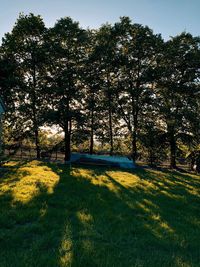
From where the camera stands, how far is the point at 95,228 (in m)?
7.49

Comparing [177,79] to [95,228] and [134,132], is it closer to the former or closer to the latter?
[134,132]

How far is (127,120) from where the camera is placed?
34438 mm

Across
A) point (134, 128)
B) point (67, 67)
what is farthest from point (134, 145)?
point (67, 67)

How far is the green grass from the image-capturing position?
18.4 feet

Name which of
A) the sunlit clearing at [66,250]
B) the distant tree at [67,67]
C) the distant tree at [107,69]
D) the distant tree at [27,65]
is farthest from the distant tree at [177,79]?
the sunlit clearing at [66,250]

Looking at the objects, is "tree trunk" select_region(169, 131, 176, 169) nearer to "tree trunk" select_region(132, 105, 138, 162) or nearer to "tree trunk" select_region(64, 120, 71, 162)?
"tree trunk" select_region(132, 105, 138, 162)

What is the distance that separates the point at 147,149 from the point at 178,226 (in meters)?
25.4

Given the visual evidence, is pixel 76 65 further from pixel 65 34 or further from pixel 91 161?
pixel 91 161

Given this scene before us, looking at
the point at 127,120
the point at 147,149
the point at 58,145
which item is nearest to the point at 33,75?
the point at 58,145

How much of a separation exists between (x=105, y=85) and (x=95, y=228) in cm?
2809

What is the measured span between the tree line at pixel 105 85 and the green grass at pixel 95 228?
18341 millimetres

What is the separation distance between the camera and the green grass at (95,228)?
5609 millimetres

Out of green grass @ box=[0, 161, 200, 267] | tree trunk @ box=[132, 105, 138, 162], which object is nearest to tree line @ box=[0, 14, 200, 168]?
tree trunk @ box=[132, 105, 138, 162]

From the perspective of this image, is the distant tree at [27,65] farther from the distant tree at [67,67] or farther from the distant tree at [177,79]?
the distant tree at [177,79]
